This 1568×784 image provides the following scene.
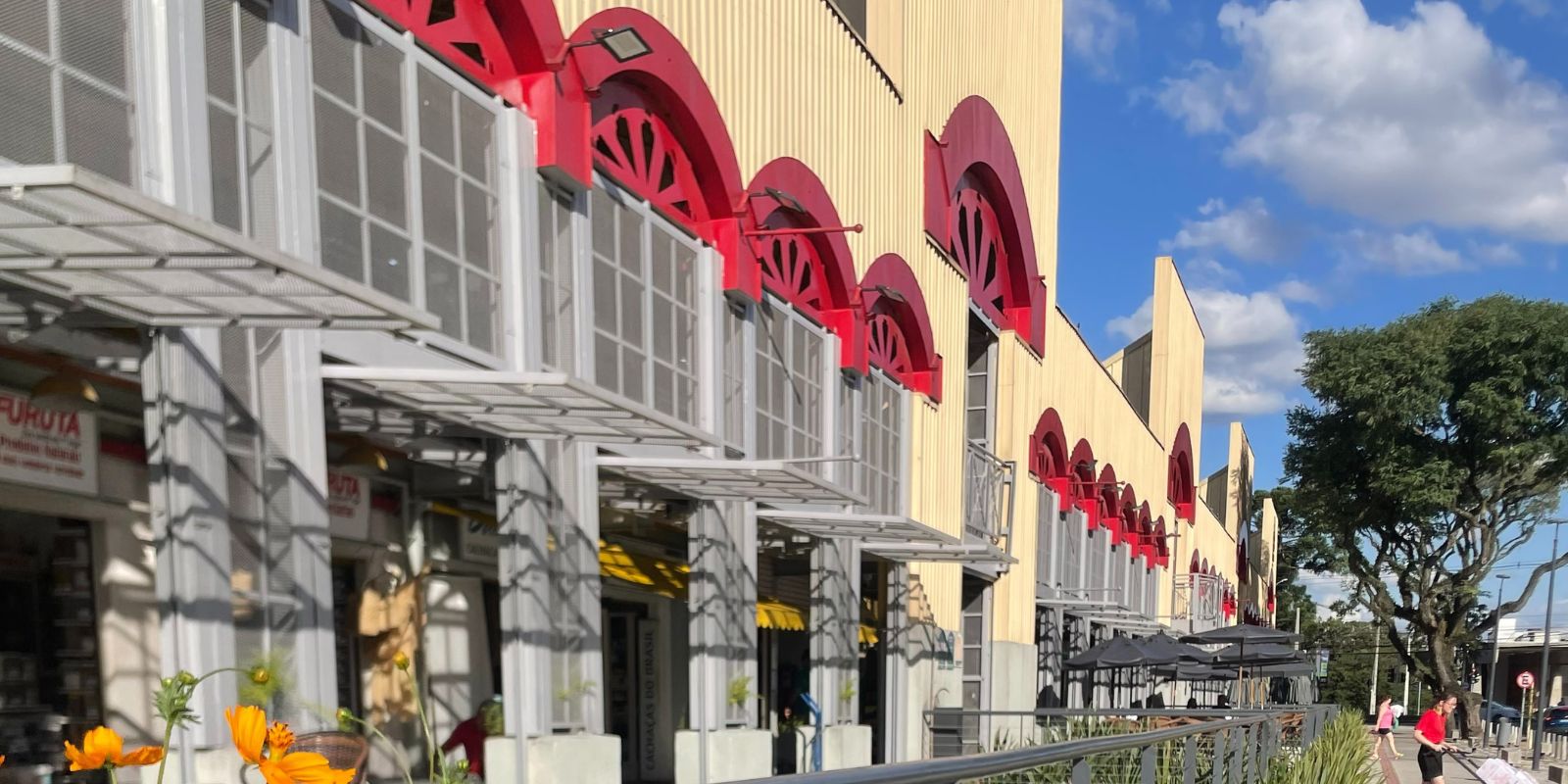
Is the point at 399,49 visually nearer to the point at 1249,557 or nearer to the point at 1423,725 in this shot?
the point at 1423,725

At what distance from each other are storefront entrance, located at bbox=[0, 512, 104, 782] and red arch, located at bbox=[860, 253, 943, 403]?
9.30 metres

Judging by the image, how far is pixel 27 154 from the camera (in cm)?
547

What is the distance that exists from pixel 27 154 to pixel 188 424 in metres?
1.39

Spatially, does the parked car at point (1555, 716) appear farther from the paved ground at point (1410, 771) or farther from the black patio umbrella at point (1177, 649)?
the black patio umbrella at point (1177, 649)

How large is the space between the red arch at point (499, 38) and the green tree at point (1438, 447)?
35.3m

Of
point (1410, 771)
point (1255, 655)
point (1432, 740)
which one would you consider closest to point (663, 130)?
point (1432, 740)

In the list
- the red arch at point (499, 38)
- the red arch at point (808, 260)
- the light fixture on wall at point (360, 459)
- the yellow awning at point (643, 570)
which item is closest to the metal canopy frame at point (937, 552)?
the red arch at point (808, 260)

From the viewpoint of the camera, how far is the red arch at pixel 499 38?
8.81 m

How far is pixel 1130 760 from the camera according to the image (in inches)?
234

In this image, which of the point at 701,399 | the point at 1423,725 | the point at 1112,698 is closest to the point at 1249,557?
the point at 1112,698

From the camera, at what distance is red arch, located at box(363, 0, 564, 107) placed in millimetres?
8812

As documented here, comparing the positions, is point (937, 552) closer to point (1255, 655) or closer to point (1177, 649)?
point (1177, 649)

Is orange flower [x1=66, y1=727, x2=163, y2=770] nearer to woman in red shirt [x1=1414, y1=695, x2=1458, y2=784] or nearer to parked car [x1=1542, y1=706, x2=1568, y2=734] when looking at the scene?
woman in red shirt [x1=1414, y1=695, x2=1458, y2=784]

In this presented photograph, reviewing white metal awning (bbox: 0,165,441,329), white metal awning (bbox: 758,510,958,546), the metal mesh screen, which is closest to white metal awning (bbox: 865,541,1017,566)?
white metal awning (bbox: 758,510,958,546)
